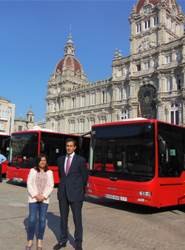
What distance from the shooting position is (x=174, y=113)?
33.0m

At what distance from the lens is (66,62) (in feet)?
182

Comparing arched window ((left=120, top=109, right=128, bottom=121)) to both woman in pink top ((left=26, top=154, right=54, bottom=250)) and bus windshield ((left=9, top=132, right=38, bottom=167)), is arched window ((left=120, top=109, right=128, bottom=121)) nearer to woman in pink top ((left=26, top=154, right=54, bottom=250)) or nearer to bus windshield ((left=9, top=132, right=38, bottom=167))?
bus windshield ((left=9, top=132, right=38, bottom=167))

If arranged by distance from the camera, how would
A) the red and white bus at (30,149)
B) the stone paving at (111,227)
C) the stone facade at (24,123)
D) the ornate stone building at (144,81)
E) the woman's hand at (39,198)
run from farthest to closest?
the stone facade at (24,123), the ornate stone building at (144,81), the red and white bus at (30,149), the stone paving at (111,227), the woman's hand at (39,198)

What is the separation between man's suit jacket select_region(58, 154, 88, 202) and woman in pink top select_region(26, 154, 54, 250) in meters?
0.25

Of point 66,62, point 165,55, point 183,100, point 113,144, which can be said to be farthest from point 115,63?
point 113,144

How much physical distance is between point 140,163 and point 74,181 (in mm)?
3770

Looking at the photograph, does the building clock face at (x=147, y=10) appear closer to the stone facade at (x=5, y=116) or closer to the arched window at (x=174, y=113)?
the arched window at (x=174, y=113)

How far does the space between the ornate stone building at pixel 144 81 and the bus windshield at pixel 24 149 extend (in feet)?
62.2

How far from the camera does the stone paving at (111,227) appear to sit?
4887 mm

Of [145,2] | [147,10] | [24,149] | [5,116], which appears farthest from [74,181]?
[5,116]

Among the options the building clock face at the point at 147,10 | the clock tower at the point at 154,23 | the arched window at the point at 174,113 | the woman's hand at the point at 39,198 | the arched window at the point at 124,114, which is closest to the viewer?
the woman's hand at the point at 39,198

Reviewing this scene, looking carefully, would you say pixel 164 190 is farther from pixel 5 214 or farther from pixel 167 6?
pixel 167 6

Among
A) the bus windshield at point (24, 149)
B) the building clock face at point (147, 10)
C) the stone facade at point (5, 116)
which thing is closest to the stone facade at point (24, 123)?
the stone facade at point (5, 116)

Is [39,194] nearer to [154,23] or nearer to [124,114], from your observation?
[124,114]
